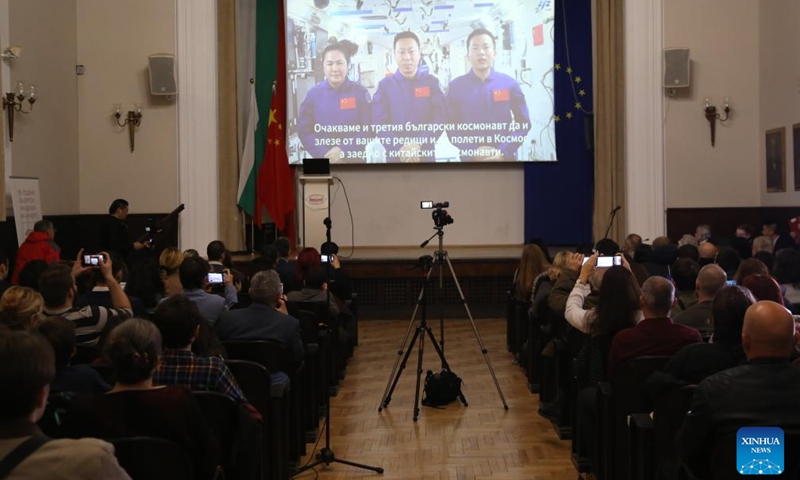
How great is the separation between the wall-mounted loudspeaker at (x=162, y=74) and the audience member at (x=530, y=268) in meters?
5.87

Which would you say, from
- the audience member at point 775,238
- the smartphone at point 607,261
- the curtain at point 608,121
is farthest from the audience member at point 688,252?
the curtain at point 608,121

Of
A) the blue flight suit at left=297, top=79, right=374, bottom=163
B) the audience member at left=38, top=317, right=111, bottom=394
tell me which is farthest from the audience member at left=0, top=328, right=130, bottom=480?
the blue flight suit at left=297, top=79, right=374, bottom=163

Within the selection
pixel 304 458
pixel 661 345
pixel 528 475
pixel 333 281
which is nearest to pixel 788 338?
pixel 661 345

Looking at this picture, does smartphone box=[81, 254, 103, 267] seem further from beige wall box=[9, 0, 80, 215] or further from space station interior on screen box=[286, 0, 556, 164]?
space station interior on screen box=[286, 0, 556, 164]

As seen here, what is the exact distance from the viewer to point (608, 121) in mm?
11805

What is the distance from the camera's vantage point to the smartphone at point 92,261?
4.80m

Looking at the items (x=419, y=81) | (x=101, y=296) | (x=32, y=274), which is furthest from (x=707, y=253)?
(x=419, y=81)

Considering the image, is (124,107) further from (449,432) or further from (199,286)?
(449,432)

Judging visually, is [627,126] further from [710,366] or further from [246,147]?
[710,366]

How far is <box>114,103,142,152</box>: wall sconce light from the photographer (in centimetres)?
1126

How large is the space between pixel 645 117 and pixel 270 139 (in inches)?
188

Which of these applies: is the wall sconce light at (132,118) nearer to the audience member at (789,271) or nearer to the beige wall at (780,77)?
the beige wall at (780,77)

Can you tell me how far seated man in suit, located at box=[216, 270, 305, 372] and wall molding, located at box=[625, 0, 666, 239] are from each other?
7649 millimetres

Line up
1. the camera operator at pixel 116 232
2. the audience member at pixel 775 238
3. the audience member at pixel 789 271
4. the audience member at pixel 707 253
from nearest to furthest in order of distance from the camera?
the audience member at pixel 789 271
the audience member at pixel 707 253
the audience member at pixel 775 238
the camera operator at pixel 116 232
